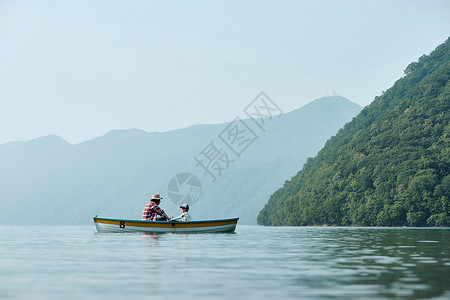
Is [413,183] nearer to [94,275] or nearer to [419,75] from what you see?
[419,75]

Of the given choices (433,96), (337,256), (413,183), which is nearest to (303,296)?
(337,256)

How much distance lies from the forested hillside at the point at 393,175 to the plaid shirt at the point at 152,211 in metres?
77.4

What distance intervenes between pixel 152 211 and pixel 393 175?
94128mm

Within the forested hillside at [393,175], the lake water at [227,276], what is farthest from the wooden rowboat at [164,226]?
the forested hillside at [393,175]

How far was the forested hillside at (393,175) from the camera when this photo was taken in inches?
4946

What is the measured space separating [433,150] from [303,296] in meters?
133

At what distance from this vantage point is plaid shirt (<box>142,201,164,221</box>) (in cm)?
5456

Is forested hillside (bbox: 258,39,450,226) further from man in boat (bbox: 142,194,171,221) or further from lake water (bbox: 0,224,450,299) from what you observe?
lake water (bbox: 0,224,450,299)

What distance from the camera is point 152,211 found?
55031 millimetres

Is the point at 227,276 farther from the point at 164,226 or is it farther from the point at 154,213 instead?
the point at 154,213

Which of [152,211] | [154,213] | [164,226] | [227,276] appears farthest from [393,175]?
[227,276]

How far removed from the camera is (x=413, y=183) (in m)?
127

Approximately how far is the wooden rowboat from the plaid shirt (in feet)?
3.13

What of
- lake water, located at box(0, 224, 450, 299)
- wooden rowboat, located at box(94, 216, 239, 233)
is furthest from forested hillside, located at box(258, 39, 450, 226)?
lake water, located at box(0, 224, 450, 299)
